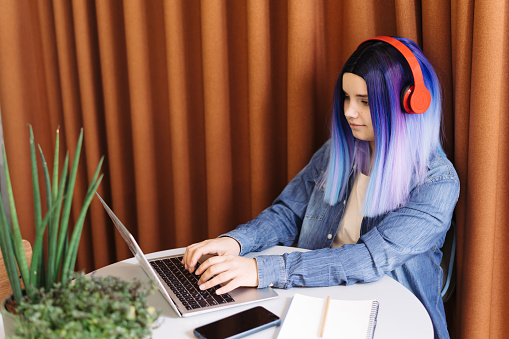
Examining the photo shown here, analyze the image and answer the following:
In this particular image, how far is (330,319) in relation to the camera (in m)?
0.88

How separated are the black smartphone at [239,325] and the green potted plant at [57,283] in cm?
20

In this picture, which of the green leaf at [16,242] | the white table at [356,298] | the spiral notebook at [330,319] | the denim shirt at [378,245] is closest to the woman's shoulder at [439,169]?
the denim shirt at [378,245]

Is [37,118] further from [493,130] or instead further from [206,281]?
[493,130]

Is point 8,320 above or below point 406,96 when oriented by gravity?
below

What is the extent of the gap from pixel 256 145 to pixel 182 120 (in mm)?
307

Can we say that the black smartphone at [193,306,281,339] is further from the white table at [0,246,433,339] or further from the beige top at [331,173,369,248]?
the beige top at [331,173,369,248]

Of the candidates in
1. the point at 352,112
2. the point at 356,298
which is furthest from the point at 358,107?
the point at 356,298

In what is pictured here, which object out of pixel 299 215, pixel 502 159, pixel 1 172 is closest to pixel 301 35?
pixel 299 215

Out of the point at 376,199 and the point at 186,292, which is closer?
the point at 186,292

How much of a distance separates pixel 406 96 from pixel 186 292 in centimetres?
64

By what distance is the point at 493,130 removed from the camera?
3.77 ft

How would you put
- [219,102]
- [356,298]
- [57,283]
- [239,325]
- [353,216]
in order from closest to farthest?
[57,283] < [239,325] < [356,298] < [353,216] < [219,102]

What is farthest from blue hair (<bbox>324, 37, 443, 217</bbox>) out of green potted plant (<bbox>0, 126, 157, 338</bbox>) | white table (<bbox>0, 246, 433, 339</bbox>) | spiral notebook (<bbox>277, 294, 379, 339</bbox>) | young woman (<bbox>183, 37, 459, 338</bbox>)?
green potted plant (<bbox>0, 126, 157, 338</bbox>)

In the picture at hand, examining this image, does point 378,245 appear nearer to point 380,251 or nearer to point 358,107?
point 380,251
